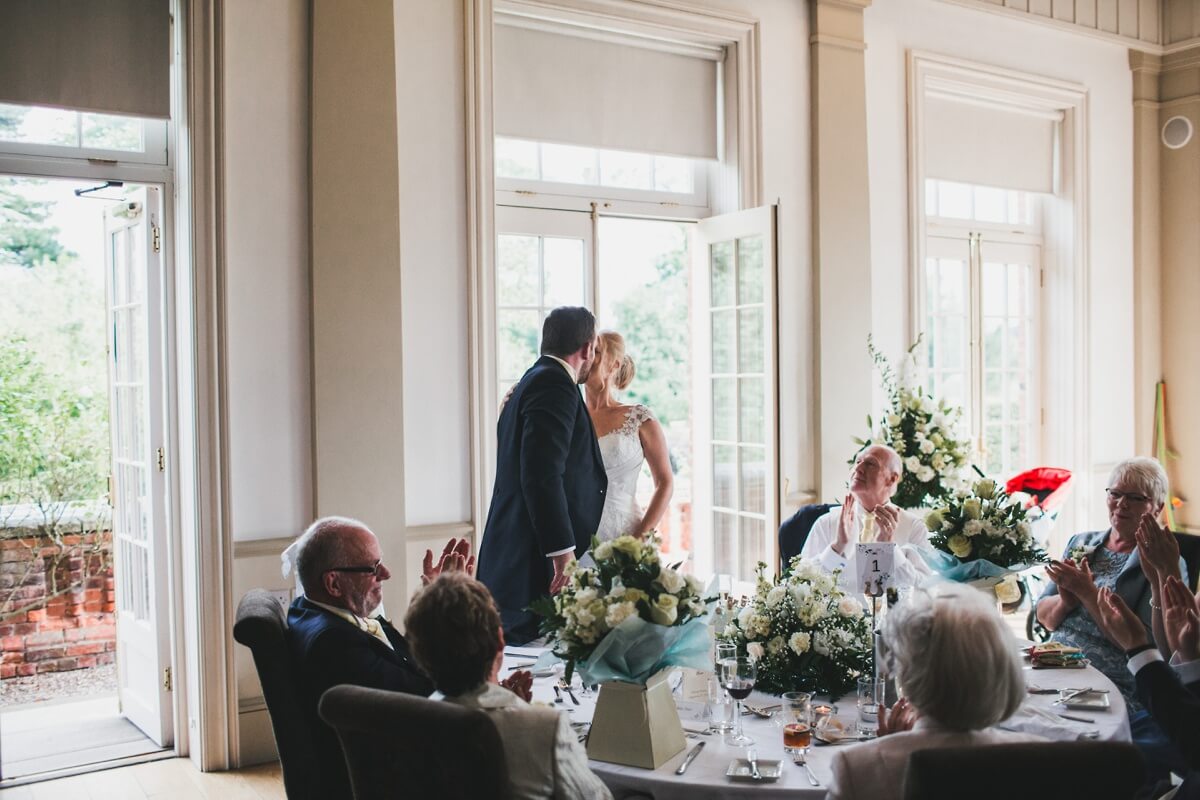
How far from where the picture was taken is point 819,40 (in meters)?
5.54

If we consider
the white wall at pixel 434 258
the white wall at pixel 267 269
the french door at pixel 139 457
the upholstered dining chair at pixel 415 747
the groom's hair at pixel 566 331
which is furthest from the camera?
the white wall at pixel 434 258

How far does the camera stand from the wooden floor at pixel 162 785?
149 inches

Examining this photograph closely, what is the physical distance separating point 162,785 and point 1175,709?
11.1ft

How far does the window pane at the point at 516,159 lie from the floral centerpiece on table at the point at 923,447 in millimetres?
2111

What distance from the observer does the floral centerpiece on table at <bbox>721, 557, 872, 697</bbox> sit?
8.43ft

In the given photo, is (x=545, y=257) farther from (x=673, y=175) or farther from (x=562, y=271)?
(x=673, y=175)

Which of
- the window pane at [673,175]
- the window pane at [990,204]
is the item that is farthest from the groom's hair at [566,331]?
the window pane at [990,204]

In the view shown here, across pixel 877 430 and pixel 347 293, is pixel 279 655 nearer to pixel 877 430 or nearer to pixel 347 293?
pixel 347 293

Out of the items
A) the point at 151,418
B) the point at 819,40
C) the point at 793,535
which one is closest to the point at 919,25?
the point at 819,40

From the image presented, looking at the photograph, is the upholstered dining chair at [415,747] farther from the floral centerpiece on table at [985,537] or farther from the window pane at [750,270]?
the window pane at [750,270]

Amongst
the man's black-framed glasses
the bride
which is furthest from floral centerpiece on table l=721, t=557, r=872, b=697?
the bride

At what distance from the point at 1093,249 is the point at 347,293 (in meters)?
5.11

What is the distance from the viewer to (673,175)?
548 centimetres

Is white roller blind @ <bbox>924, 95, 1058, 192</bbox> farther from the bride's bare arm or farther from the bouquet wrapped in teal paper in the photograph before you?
the bouquet wrapped in teal paper
